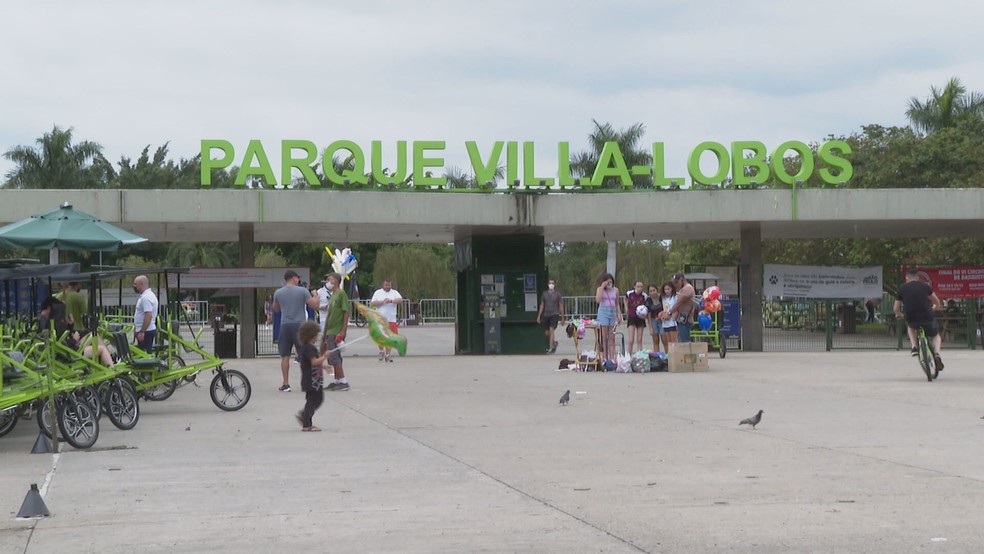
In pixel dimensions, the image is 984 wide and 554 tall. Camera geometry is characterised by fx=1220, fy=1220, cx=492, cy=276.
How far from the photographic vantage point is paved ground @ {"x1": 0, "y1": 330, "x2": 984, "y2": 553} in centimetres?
723

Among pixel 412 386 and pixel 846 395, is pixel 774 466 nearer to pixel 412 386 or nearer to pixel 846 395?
pixel 846 395

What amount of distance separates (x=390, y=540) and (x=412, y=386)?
11749mm

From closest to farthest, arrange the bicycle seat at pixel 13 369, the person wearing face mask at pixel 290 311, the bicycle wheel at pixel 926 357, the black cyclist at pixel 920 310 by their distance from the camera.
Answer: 1. the bicycle seat at pixel 13 369
2. the person wearing face mask at pixel 290 311
3. the bicycle wheel at pixel 926 357
4. the black cyclist at pixel 920 310

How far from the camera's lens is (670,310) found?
22734 millimetres

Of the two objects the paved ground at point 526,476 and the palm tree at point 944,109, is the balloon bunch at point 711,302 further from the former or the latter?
the palm tree at point 944,109

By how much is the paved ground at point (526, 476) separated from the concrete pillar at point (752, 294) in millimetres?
12451

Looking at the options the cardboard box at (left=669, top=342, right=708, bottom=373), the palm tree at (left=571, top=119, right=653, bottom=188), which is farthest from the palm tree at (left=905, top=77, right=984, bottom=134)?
the cardboard box at (left=669, top=342, right=708, bottom=373)

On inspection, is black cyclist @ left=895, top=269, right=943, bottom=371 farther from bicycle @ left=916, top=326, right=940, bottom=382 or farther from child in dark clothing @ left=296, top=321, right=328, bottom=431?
child in dark clothing @ left=296, top=321, right=328, bottom=431

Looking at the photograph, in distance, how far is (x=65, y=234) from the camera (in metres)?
15.4

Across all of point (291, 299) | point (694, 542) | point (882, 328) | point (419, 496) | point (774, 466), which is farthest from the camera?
point (882, 328)

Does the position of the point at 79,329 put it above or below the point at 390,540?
above

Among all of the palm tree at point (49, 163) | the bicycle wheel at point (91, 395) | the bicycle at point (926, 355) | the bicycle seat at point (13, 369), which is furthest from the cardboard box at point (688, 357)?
the palm tree at point (49, 163)

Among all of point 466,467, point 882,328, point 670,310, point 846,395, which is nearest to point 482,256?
point 670,310

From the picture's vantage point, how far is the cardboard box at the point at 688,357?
21.5m
